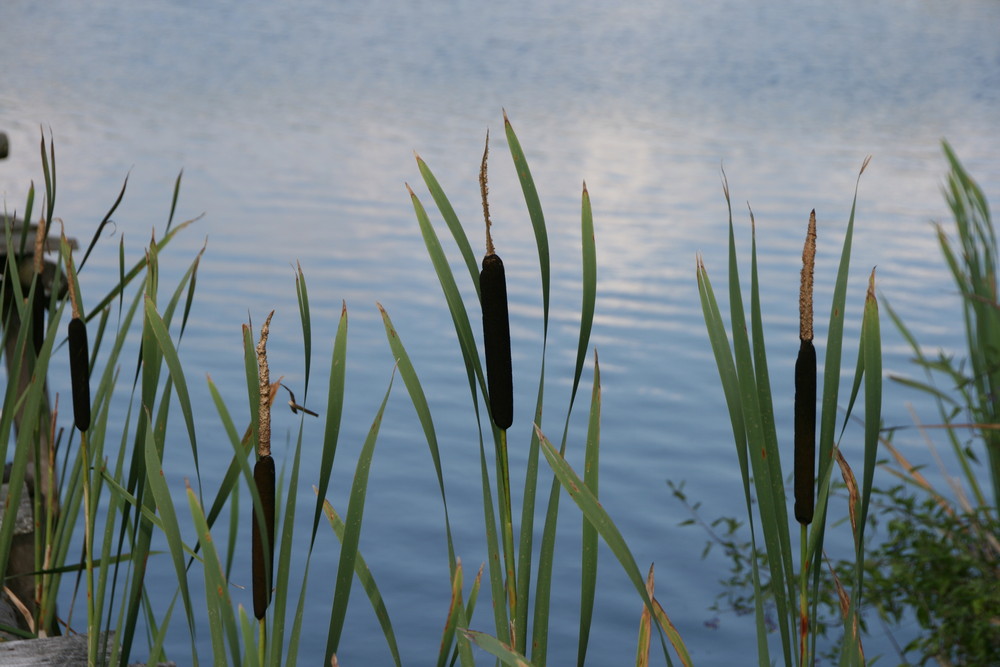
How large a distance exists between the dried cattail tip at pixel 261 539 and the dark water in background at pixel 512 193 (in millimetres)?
695

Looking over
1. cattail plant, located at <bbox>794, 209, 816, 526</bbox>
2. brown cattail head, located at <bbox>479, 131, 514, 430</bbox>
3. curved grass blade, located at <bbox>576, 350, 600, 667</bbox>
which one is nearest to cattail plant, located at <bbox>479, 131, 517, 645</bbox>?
brown cattail head, located at <bbox>479, 131, 514, 430</bbox>

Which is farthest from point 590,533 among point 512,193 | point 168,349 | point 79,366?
point 512,193

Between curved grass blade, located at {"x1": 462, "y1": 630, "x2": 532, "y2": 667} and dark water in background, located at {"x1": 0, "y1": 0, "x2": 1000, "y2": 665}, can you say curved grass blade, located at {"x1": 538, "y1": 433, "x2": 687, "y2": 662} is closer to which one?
curved grass blade, located at {"x1": 462, "y1": 630, "x2": 532, "y2": 667}

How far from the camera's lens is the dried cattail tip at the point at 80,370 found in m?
1.03

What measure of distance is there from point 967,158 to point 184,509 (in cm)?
794

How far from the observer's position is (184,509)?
12.1 ft

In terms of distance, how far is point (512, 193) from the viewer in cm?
879

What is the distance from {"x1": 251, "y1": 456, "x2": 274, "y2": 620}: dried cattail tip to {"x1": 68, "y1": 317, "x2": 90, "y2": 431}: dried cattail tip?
0.95 ft

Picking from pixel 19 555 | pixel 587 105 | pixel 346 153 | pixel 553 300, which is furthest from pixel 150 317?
pixel 587 105

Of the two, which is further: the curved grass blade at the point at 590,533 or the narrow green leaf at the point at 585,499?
the curved grass blade at the point at 590,533


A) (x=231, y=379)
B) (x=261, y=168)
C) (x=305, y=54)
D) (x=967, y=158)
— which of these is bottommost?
(x=231, y=379)

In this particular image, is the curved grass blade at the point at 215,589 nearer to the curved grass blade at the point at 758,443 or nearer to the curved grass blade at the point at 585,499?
the curved grass blade at the point at 585,499

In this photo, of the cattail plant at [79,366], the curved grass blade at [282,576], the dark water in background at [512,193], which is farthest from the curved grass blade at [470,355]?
the dark water in background at [512,193]

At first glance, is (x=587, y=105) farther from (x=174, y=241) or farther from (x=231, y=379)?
(x=231, y=379)
